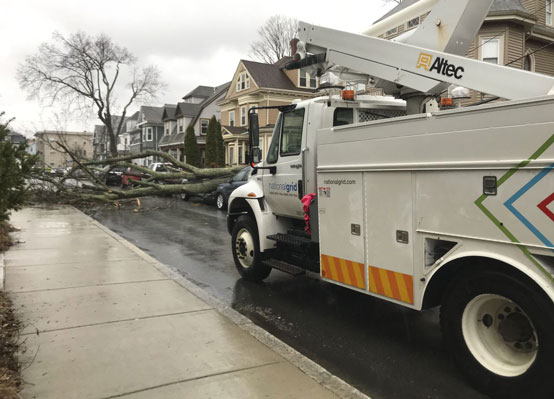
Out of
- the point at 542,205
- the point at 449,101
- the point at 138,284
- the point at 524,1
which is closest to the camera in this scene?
the point at 542,205

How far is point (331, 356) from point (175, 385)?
1.59 m

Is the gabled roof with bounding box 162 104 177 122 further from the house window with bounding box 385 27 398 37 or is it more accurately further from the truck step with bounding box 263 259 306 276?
the house window with bounding box 385 27 398 37

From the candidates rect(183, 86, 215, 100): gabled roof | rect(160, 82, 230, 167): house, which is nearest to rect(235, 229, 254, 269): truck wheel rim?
rect(160, 82, 230, 167): house

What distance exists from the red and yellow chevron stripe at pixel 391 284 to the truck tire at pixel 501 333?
33cm

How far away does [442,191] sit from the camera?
12.2 ft

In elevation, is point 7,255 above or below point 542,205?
below

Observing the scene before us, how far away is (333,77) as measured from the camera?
6035 millimetres

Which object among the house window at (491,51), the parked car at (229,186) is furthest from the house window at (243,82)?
the parked car at (229,186)

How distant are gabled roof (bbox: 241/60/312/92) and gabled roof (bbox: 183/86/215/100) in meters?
20.9

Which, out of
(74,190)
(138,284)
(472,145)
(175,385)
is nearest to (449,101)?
(472,145)

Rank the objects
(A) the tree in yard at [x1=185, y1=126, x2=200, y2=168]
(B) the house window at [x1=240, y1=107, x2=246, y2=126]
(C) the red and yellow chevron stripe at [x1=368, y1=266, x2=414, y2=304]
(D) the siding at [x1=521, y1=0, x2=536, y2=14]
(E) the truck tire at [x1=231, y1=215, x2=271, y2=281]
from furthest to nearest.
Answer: (A) the tree in yard at [x1=185, y1=126, x2=200, y2=168], (B) the house window at [x1=240, y1=107, x2=246, y2=126], (D) the siding at [x1=521, y1=0, x2=536, y2=14], (E) the truck tire at [x1=231, y1=215, x2=271, y2=281], (C) the red and yellow chevron stripe at [x1=368, y1=266, x2=414, y2=304]

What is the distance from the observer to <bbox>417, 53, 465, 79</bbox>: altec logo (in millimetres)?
4457

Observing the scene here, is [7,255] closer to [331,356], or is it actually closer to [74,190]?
[331,356]

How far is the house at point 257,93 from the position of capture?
36.0m
